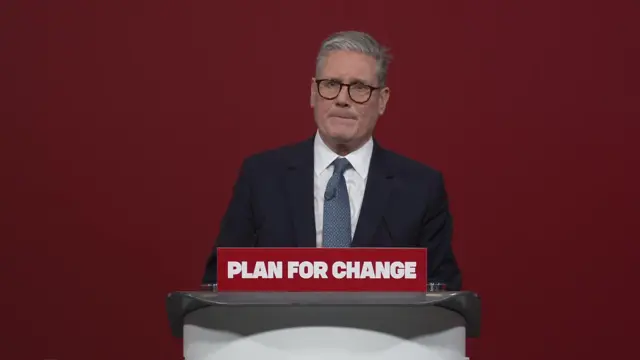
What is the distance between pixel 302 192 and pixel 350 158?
0.38 ft

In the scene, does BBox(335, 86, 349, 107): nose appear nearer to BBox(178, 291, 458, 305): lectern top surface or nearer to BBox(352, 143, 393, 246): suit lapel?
BBox(352, 143, 393, 246): suit lapel

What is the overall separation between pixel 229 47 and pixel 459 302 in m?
1.57

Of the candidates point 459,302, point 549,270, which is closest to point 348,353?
point 459,302

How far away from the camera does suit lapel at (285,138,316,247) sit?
214cm

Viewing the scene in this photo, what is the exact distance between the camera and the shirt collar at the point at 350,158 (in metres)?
2.22

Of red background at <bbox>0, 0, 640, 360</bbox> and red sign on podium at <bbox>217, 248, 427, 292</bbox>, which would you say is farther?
red background at <bbox>0, 0, 640, 360</bbox>

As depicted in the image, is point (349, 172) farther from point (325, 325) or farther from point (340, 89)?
point (325, 325)

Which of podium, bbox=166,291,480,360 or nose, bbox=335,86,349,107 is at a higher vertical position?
nose, bbox=335,86,349,107

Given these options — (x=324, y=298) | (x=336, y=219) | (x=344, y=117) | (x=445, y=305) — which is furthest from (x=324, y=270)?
(x=344, y=117)

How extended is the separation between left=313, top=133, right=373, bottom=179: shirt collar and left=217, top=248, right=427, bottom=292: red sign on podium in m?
0.61

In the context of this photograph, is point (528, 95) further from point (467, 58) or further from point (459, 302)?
point (459, 302)

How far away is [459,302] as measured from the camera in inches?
64.8

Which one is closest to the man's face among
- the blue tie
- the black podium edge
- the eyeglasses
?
the eyeglasses

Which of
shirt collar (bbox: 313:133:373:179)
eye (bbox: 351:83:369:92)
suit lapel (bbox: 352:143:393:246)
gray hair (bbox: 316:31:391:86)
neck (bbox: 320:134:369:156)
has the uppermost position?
gray hair (bbox: 316:31:391:86)
